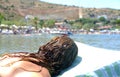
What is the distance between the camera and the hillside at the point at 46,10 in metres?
167

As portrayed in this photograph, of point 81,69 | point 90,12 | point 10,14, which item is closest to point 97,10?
point 90,12

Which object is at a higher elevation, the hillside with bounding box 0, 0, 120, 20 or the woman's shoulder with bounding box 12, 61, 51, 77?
the woman's shoulder with bounding box 12, 61, 51, 77

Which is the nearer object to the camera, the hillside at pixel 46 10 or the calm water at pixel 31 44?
the calm water at pixel 31 44

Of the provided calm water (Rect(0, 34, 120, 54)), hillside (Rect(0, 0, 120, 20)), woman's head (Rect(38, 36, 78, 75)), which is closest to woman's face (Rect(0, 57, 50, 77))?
woman's head (Rect(38, 36, 78, 75))

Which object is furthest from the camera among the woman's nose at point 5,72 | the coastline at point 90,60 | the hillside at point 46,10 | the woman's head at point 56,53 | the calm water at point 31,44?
the hillside at point 46,10

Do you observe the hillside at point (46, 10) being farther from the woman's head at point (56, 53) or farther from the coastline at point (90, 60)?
the woman's head at point (56, 53)

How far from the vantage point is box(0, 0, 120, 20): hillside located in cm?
16662

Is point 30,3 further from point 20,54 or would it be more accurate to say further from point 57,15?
point 20,54

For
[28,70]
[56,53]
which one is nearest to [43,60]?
[56,53]

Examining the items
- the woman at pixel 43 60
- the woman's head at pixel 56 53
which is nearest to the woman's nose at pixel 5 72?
the woman at pixel 43 60

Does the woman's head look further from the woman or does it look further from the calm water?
the calm water

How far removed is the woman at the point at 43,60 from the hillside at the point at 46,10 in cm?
15703

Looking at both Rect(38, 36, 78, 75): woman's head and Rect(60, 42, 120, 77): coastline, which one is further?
Rect(60, 42, 120, 77): coastline

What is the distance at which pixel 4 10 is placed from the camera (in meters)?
153
